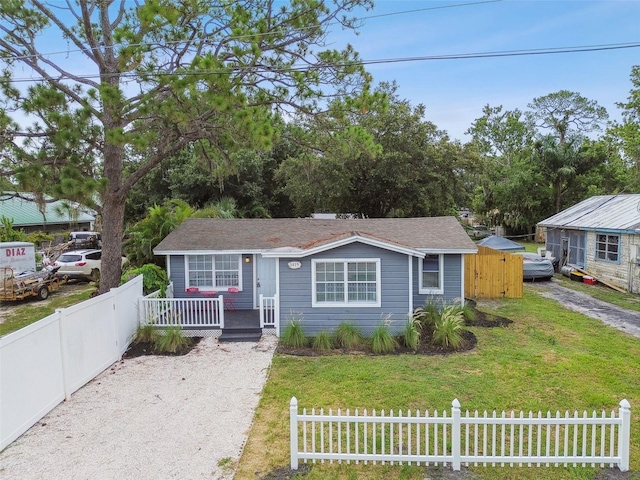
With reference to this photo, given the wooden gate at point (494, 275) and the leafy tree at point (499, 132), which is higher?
the leafy tree at point (499, 132)

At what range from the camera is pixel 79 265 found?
61.4 feet

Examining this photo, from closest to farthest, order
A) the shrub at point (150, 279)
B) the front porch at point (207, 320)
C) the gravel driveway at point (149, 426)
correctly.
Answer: the gravel driveway at point (149, 426)
the front porch at point (207, 320)
the shrub at point (150, 279)

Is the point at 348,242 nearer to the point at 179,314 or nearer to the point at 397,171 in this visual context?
the point at 179,314

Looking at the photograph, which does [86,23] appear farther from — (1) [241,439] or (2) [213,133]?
(1) [241,439]

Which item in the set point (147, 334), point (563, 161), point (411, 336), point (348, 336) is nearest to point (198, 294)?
point (147, 334)

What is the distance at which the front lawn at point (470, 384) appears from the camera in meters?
5.03

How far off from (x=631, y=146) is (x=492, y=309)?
859 inches

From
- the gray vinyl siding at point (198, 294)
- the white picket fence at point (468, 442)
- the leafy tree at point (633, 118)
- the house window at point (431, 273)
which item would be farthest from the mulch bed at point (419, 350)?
the leafy tree at point (633, 118)

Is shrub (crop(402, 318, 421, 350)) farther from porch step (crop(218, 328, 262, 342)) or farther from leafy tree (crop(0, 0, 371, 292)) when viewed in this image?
leafy tree (crop(0, 0, 371, 292))

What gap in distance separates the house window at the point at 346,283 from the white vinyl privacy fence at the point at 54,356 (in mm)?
4668

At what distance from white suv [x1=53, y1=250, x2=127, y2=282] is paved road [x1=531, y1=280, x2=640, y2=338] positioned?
19.3 m

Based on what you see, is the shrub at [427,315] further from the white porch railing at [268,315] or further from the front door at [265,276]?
the front door at [265,276]

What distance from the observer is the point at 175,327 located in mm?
10039

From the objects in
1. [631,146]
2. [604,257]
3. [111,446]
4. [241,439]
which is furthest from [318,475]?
[631,146]
